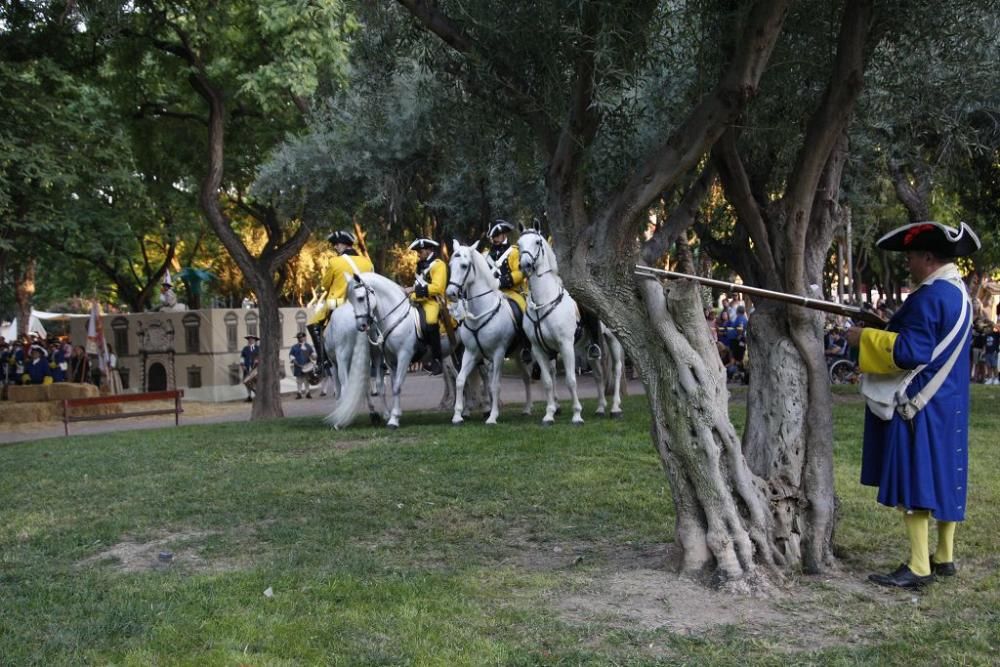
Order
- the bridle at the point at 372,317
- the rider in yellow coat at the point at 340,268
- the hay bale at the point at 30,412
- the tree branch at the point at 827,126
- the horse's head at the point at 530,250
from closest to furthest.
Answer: the tree branch at the point at 827,126 < the horse's head at the point at 530,250 < the bridle at the point at 372,317 < the rider in yellow coat at the point at 340,268 < the hay bale at the point at 30,412

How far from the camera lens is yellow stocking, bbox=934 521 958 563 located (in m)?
5.90

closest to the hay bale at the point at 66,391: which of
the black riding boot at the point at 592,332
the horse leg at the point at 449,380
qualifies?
the horse leg at the point at 449,380

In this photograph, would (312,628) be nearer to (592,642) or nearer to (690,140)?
(592,642)

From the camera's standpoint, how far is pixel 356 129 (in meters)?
18.5

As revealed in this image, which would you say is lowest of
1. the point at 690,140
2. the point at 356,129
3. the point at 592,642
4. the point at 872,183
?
the point at 592,642

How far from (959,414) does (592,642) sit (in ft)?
8.38

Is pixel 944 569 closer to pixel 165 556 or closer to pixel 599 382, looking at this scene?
pixel 165 556

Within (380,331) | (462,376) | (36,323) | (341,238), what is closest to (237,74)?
(341,238)

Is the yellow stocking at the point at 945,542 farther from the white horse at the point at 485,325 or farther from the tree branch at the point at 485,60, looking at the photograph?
the white horse at the point at 485,325

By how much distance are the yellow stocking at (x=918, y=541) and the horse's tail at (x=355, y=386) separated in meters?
10.2

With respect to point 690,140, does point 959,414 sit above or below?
below

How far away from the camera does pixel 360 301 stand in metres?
14.4

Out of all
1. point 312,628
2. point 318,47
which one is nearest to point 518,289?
point 318,47

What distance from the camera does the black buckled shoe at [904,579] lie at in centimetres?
574
